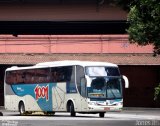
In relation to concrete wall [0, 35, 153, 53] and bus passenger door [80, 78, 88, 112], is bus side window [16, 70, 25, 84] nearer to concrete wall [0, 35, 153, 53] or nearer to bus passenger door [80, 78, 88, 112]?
bus passenger door [80, 78, 88, 112]

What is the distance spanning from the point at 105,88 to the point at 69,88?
2.37m

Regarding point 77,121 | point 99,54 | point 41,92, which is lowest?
point 77,121

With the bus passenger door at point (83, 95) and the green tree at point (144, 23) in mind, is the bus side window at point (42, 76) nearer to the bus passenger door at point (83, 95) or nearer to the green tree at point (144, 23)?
the bus passenger door at point (83, 95)

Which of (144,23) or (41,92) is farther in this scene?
(41,92)

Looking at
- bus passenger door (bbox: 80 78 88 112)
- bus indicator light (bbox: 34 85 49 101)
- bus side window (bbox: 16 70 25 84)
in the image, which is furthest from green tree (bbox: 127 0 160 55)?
bus side window (bbox: 16 70 25 84)

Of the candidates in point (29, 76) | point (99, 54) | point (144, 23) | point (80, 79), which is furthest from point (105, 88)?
point (99, 54)

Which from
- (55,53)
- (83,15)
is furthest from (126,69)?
(83,15)

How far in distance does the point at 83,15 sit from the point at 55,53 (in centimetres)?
2807

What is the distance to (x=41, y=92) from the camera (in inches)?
1534

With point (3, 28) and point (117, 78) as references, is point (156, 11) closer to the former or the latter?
point (117, 78)

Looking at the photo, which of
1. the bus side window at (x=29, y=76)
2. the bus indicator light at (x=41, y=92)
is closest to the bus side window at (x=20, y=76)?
the bus side window at (x=29, y=76)

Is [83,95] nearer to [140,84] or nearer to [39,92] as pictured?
[39,92]

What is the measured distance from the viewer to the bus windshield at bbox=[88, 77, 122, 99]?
35062 mm

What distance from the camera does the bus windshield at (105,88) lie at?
115 ft
